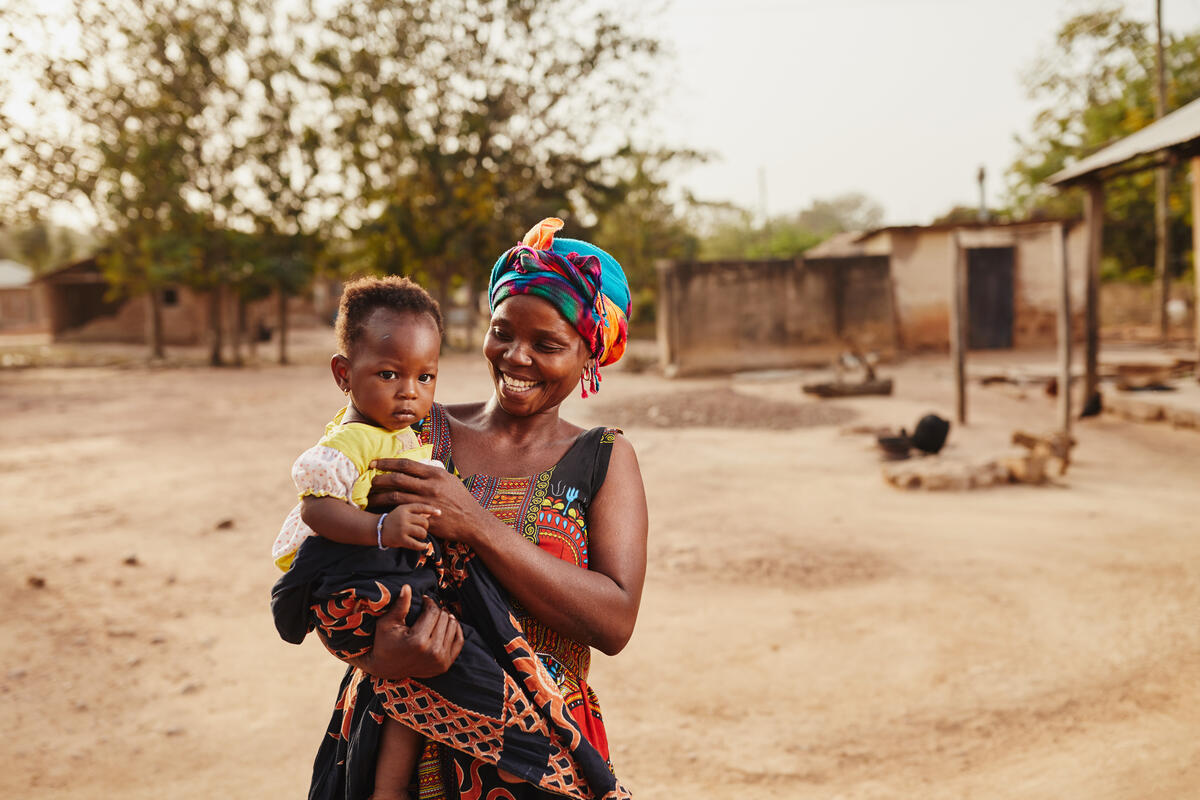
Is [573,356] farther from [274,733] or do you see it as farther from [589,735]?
[274,733]

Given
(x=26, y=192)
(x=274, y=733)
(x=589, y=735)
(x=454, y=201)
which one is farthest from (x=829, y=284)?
(x=26, y=192)

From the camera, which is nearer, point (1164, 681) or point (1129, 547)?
point (1164, 681)

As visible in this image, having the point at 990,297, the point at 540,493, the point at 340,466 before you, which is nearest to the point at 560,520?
the point at 540,493

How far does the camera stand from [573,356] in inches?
74.7

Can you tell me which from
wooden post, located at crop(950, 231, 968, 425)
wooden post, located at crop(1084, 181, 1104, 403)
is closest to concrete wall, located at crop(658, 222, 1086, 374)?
wooden post, located at crop(950, 231, 968, 425)

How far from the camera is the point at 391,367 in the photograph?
1720mm

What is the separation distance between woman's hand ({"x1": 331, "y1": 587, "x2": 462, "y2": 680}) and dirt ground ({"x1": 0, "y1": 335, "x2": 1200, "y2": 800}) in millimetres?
1922

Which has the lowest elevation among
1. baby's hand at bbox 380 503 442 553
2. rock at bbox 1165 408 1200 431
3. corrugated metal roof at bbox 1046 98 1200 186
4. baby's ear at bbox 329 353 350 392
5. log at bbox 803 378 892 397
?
rock at bbox 1165 408 1200 431

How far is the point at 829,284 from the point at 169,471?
13.2 metres

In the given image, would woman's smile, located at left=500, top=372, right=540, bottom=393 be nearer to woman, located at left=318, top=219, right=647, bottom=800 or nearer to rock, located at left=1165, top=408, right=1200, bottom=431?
woman, located at left=318, top=219, right=647, bottom=800

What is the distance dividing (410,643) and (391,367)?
0.52 metres

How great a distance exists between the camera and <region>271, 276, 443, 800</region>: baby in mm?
1565

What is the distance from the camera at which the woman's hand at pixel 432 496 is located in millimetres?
1578

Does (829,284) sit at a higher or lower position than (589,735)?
higher
